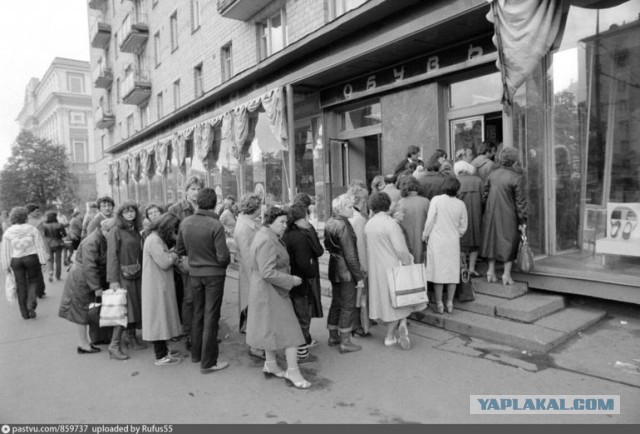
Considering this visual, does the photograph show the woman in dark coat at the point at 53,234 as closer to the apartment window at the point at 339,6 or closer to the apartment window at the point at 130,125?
the apartment window at the point at 339,6

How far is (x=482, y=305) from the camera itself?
5.55 m

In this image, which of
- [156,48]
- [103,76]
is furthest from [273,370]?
[103,76]


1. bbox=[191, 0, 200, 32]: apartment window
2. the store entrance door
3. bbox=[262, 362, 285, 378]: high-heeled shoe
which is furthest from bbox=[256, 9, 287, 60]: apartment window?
bbox=[262, 362, 285, 378]: high-heeled shoe

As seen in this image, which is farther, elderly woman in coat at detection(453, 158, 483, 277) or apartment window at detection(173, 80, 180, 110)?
apartment window at detection(173, 80, 180, 110)

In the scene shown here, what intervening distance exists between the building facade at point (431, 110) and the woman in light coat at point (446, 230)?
1360 millimetres

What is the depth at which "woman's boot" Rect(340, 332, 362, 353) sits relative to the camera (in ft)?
16.1

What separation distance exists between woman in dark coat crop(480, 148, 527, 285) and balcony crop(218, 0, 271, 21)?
9.70m

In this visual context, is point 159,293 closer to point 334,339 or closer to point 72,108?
point 334,339

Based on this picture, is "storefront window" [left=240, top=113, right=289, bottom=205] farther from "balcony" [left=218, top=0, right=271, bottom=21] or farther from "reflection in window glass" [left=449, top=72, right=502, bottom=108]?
"reflection in window glass" [left=449, top=72, right=502, bottom=108]

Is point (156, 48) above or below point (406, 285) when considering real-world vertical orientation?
above

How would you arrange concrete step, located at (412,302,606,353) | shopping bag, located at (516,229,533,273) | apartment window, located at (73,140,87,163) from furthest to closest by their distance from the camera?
apartment window, located at (73,140,87,163), shopping bag, located at (516,229,533,273), concrete step, located at (412,302,606,353)

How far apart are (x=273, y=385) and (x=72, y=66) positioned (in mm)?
66138

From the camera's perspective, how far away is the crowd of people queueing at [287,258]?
4.16 m

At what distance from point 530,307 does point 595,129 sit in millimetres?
2975
